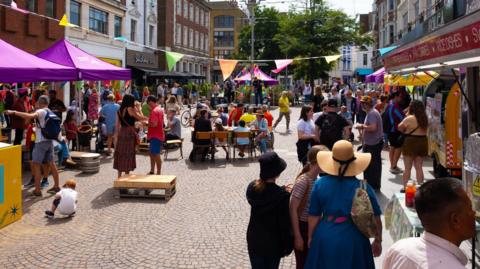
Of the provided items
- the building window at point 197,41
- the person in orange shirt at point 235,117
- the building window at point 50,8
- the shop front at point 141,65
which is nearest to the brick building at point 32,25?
the building window at point 50,8

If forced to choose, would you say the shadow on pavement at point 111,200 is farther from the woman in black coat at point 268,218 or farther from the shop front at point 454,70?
the woman in black coat at point 268,218

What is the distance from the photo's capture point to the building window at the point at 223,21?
289 ft

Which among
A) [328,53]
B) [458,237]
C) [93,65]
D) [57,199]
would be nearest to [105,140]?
[93,65]

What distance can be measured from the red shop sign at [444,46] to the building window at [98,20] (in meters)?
28.5

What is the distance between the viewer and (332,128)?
26.3 feet

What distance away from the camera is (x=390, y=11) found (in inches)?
2039

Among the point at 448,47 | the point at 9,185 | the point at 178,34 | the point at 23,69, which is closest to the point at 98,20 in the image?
the point at 178,34

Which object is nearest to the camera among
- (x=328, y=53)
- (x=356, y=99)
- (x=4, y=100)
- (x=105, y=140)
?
(x=105, y=140)

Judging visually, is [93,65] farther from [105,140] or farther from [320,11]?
[320,11]

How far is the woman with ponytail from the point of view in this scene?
403cm

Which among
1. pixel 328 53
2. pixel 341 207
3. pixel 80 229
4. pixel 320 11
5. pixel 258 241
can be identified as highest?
pixel 320 11

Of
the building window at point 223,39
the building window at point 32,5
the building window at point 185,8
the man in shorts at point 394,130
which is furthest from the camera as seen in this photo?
the building window at point 223,39

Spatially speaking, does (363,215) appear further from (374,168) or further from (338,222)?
(374,168)

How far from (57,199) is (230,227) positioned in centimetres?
263
